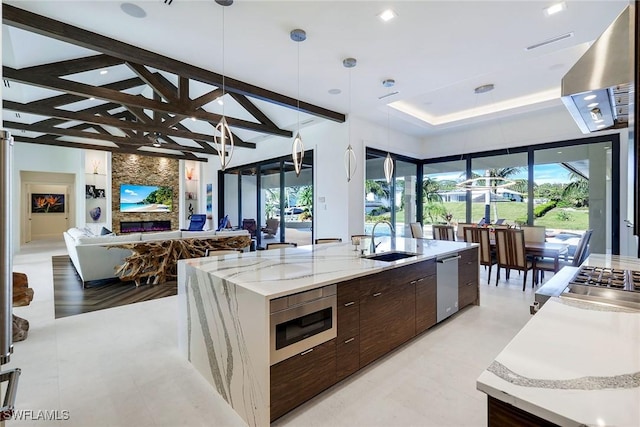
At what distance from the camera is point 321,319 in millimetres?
1931

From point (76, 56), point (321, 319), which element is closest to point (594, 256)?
point (321, 319)

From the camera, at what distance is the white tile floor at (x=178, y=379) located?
1841mm

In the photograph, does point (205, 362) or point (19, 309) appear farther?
point (19, 309)

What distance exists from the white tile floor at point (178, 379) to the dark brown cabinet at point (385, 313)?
16cm

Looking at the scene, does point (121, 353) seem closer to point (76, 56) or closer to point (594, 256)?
point (594, 256)

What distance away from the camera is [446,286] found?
10.6ft

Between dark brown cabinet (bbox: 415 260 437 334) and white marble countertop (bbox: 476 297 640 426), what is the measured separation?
1763 millimetres

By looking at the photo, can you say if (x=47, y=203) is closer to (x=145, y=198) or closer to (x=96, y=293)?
(x=145, y=198)

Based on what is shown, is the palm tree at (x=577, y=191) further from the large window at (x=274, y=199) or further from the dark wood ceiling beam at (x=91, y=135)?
the dark wood ceiling beam at (x=91, y=135)

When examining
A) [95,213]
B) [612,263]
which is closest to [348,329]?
[612,263]

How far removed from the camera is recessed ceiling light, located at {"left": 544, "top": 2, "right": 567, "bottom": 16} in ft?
9.11

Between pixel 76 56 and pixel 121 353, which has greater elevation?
pixel 76 56

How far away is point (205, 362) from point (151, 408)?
415mm

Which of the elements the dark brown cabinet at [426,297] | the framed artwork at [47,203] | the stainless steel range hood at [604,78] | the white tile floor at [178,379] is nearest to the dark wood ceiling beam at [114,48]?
the white tile floor at [178,379]
